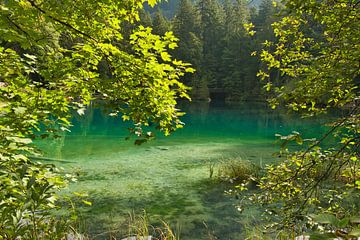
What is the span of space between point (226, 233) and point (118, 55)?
548cm

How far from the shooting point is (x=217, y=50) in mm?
74188

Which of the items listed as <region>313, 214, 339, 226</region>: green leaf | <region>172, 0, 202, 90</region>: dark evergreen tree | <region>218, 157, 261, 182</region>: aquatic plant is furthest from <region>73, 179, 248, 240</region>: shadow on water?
<region>172, 0, 202, 90</region>: dark evergreen tree

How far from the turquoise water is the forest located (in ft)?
0.18

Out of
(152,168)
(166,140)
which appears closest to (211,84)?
(166,140)

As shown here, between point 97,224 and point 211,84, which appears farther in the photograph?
point 211,84

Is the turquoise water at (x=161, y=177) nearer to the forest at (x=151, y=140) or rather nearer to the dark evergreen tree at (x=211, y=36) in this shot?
the forest at (x=151, y=140)

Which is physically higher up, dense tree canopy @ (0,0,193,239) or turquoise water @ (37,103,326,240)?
dense tree canopy @ (0,0,193,239)

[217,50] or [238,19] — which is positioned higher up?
[238,19]

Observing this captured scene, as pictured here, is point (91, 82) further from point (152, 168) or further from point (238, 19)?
point (238, 19)

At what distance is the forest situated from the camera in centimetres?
297

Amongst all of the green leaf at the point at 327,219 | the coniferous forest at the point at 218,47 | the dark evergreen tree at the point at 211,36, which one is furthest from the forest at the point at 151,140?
the dark evergreen tree at the point at 211,36

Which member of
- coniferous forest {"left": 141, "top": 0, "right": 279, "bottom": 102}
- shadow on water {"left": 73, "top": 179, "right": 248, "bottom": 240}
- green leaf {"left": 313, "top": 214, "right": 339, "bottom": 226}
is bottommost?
shadow on water {"left": 73, "top": 179, "right": 248, "bottom": 240}

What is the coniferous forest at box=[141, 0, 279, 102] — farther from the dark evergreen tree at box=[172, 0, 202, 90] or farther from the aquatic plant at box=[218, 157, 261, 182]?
the aquatic plant at box=[218, 157, 261, 182]

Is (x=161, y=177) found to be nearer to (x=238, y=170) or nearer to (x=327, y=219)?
(x=238, y=170)
